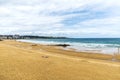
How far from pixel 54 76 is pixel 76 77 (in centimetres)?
120

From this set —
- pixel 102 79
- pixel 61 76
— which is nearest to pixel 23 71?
pixel 61 76

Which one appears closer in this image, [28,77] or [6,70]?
[28,77]

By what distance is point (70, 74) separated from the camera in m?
11.9

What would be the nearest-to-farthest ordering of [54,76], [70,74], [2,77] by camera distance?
[2,77]
[54,76]
[70,74]

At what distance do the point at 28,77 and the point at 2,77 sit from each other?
1300mm

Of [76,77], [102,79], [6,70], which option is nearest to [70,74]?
[76,77]

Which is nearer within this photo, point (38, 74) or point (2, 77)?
point (2, 77)

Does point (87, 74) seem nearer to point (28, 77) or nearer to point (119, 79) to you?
point (119, 79)

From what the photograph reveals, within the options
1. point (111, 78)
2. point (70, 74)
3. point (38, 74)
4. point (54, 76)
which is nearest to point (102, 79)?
point (111, 78)

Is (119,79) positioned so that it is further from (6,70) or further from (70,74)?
(6,70)

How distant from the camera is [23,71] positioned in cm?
1205

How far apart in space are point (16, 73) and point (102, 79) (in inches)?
186

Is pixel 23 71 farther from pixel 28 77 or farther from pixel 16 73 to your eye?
pixel 28 77

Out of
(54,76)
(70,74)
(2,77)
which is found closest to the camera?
(2,77)
